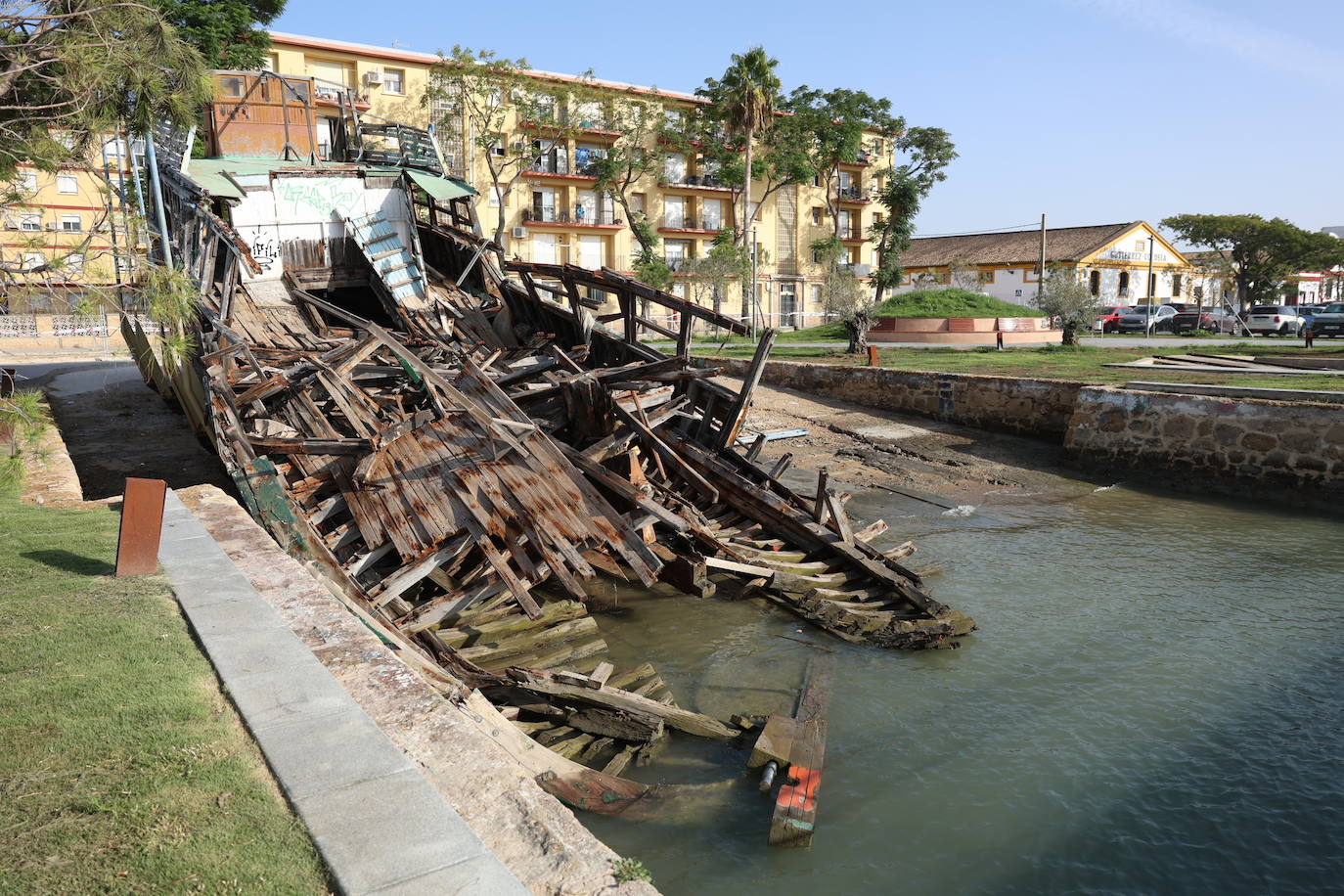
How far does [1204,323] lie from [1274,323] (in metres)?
2.78

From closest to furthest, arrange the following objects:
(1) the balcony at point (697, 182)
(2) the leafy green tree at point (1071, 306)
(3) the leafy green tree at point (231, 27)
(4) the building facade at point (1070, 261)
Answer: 1. (2) the leafy green tree at point (1071, 306)
2. (3) the leafy green tree at point (231, 27)
3. (1) the balcony at point (697, 182)
4. (4) the building facade at point (1070, 261)

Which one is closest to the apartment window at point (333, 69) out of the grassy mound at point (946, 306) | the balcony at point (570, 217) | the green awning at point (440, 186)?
the balcony at point (570, 217)

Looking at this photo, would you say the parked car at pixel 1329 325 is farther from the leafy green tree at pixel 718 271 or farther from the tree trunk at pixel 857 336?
the leafy green tree at pixel 718 271

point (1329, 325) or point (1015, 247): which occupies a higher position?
point (1015, 247)

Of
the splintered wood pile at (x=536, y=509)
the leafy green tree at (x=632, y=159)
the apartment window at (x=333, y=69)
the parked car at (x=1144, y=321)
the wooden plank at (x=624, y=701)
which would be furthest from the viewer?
the leafy green tree at (x=632, y=159)

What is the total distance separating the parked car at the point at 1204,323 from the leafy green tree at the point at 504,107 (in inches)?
1196

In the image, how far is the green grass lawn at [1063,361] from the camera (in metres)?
19.2

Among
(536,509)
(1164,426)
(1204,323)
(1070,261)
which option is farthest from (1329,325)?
(536,509)

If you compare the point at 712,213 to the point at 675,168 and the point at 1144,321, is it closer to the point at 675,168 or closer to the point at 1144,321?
the point at 675,168

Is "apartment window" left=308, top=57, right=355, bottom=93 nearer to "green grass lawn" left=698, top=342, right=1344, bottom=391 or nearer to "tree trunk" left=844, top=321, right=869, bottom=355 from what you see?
"green grass lawn" left=698, top=342, right=1344, bottom=391

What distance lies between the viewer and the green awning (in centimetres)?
1539

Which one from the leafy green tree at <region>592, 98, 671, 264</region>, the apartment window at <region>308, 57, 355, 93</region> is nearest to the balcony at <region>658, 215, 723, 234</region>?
the leafy green tree at <region>592, 98, 671, 264</region>

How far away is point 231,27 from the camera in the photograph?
35.8 meters

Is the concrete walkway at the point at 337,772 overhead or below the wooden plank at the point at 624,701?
overhead
